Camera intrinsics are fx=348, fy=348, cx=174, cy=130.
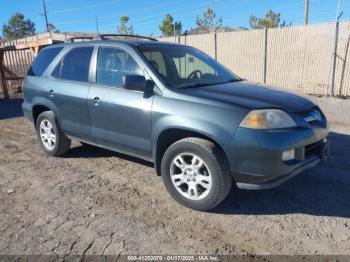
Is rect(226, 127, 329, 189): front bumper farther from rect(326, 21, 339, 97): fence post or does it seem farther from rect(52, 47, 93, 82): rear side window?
rect(326, 21, 339, 97): fence post

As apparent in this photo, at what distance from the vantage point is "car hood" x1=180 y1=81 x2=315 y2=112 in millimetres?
3531

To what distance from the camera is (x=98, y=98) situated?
14.8 feet

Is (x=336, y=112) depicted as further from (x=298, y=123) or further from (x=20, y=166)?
(x=20, y=166)

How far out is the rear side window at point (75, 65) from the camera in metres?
4.86

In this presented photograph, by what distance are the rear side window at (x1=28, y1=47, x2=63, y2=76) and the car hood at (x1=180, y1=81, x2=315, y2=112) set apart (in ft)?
8.79

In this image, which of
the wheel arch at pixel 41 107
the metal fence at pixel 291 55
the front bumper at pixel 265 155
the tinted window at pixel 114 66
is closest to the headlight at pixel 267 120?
the front bumper at pixel 265 155

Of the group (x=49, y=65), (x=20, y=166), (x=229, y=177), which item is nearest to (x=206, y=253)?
(x=229, y=177)

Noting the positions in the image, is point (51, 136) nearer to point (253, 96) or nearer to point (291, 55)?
point (253, 96)

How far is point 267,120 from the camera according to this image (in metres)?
3.36

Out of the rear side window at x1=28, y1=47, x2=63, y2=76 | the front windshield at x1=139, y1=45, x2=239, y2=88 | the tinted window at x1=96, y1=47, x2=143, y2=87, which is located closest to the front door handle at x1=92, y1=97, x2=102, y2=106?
the tinted window at x1=96, y1=47, x2=143, y2=87

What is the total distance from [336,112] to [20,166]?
7.44 m

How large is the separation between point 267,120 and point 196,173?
924 mm

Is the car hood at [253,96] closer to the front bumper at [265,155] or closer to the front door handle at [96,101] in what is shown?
the front bumper at [265,155]

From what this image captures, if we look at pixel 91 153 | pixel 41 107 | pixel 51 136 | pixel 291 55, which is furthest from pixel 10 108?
pixel 291 55
